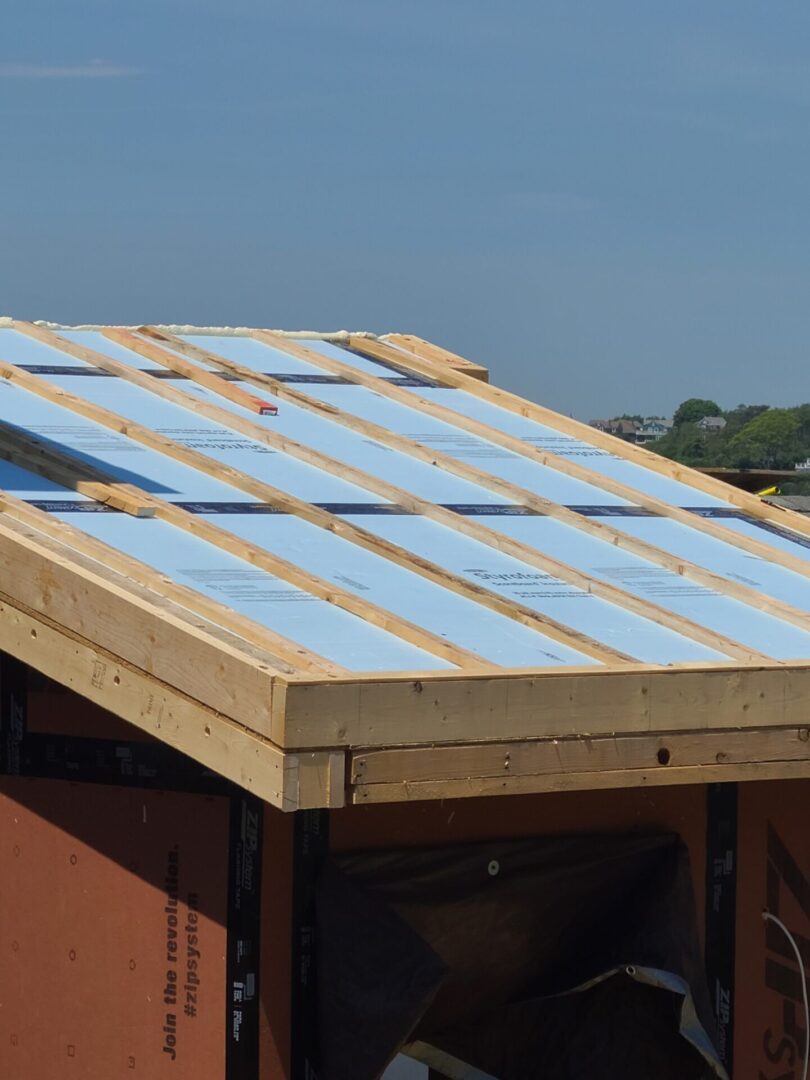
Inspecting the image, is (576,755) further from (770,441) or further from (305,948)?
(770,441)

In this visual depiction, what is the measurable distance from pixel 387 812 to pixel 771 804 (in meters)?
1.78

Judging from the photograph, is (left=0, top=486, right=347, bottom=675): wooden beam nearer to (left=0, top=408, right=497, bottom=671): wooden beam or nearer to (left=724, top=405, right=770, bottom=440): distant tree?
(left=0, top=408, right=497, bottom=671): wooden beam

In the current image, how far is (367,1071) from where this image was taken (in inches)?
254

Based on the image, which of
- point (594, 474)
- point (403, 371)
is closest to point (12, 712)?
point (594, 474)

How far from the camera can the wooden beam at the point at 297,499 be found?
262 inches

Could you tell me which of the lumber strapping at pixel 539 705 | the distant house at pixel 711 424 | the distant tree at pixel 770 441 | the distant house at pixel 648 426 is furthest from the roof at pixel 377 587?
the distant house at pixel 711 424

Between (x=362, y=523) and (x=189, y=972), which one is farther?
(x=362, y=523)

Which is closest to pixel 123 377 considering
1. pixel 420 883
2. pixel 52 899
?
pixel 52 899

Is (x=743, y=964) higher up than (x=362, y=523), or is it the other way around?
(x=362, y=523)

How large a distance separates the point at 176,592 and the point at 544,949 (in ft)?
6.97

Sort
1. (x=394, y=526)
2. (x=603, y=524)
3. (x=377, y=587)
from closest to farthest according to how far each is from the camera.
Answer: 1. (x=377, y=587)
2. (x=394, y=526)
3. (x=603, y=524)

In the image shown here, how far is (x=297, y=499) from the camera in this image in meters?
7.82

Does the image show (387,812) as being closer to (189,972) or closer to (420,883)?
(420,883)

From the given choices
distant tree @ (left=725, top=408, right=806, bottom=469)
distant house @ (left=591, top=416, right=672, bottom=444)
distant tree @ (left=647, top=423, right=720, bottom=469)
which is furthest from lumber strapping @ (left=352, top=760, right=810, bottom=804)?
distant house @ (left=591, top=416, right=672, bottom=444)
